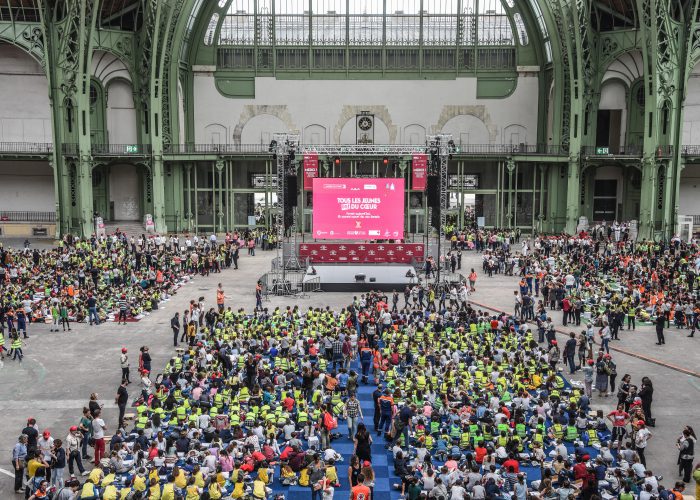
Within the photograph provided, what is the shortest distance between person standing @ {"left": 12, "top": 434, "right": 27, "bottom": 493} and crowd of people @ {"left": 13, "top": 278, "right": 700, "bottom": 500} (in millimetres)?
26

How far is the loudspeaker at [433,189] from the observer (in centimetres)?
3809

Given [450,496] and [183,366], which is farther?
[183,366]

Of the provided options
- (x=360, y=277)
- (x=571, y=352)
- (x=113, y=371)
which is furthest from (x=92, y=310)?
(x=571, y=352)

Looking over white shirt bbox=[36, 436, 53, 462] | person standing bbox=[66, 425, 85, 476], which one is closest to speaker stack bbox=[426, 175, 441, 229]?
person standing bbox=[66, 425, 85, 476]

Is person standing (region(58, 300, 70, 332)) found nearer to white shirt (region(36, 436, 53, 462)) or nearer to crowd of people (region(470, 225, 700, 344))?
white shirt (region(36, 436, 53, 462))

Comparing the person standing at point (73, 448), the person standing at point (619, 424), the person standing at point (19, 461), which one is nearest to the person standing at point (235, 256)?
the person standing at point (73, 448)

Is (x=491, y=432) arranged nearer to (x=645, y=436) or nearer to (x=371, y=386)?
(x=645, y=436)

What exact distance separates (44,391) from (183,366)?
440cm

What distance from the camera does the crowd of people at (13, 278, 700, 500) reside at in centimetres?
1434

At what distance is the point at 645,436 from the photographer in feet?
53.8

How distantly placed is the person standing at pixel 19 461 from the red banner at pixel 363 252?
2627 cm

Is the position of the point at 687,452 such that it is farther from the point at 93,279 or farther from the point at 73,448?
the point at 93,279

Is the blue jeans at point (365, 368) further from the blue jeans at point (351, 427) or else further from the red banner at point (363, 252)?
the red banner at point (363, 252)

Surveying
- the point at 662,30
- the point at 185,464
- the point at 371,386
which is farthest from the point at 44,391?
the point at 662,30
